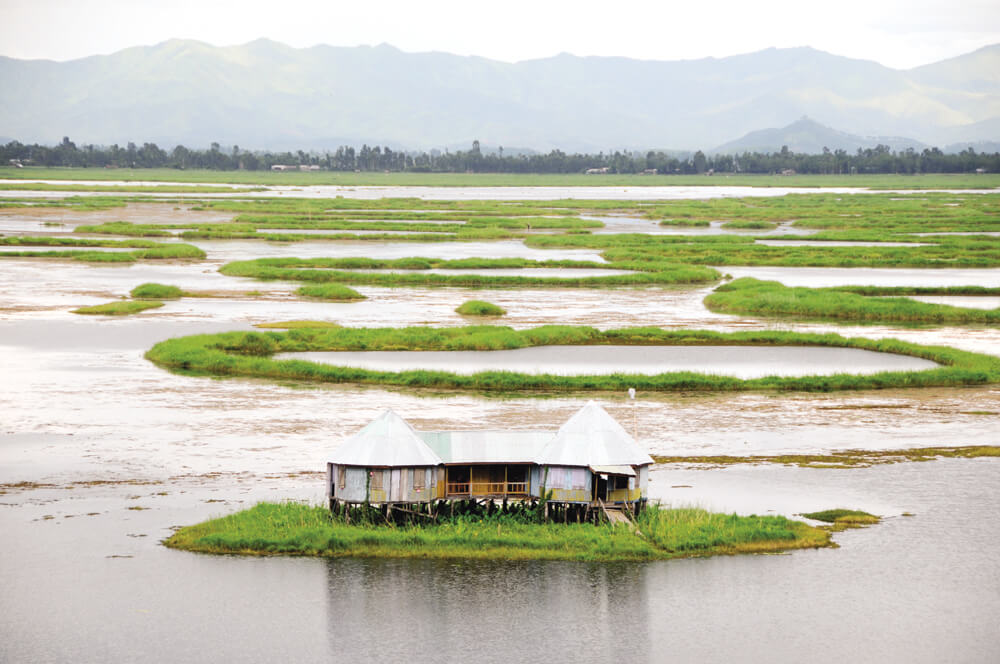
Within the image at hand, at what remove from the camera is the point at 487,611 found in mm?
22547

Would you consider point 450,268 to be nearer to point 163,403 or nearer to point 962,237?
point 163,403

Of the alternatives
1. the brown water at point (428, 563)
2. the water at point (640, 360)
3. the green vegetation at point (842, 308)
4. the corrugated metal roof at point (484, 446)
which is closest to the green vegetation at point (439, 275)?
the green vegetation at point (842, 308)

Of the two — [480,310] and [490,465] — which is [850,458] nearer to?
[490,465]

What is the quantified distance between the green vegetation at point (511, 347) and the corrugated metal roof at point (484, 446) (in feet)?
48.8

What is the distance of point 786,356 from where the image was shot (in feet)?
165

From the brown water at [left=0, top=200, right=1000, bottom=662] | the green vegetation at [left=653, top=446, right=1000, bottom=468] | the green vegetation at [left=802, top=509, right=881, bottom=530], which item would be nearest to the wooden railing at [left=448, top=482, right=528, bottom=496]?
the brown water at [left=0, top=200, right=1000, bottom=662]

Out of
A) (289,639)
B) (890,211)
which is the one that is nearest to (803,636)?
(289,639)

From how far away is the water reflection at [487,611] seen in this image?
2098 centimetres

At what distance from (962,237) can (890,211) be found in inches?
1327

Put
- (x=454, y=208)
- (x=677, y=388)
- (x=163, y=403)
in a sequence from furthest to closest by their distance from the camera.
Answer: (x=454, y=208), (x=677, y=388), (x=163, y=403)

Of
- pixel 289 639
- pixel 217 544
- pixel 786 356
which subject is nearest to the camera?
pixel 289 639

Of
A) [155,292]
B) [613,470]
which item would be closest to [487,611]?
[613,470]

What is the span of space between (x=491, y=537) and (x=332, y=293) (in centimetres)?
4292

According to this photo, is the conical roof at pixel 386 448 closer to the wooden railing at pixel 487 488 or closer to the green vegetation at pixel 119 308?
the wooden railing at pixel 487 488
